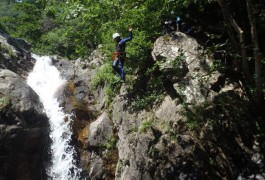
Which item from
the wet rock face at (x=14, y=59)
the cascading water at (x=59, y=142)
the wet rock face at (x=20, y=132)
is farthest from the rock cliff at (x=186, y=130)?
the wet rock face at (x=14, y=59)

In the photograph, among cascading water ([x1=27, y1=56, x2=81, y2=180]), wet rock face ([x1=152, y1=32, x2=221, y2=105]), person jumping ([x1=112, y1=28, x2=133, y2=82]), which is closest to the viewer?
wet rock face ([x1=152, y1=32, x2=221, y2=105])

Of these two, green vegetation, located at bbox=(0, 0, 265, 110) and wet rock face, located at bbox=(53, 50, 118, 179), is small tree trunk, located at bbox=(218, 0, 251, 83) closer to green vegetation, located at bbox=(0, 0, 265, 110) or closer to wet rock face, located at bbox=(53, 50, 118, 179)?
green vegetation, located at bbox=(0, 0, 265, 110)

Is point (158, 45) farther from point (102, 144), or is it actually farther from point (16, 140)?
point (16, 140)

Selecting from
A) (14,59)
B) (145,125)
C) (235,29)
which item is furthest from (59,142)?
(235,29)

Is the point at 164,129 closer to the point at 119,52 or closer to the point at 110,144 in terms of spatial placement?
the point at 119,52

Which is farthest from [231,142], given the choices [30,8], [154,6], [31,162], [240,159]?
[30,8]

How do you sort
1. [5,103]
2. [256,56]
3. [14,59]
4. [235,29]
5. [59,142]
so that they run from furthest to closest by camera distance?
[14,59]
[59,142]
[5,103]
[235,29]
[256,56]

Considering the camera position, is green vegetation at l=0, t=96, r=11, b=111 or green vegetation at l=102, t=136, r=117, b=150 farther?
green vegetation at l=0, t=96, r=11, b=111

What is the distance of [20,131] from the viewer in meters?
12.6

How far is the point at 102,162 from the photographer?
1230 centimetres

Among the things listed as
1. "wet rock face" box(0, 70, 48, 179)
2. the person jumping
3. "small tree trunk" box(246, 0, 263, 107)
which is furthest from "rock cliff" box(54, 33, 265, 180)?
"wet rock face" box(0, 70, 48, 179)

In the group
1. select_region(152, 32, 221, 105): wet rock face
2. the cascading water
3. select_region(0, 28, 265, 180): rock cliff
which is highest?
select_region(152, 32, 221, 105): wet rock face

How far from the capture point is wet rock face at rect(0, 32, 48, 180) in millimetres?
12203

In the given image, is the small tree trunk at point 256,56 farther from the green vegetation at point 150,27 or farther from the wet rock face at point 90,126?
the wet rock face at point 90,126
